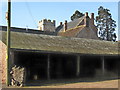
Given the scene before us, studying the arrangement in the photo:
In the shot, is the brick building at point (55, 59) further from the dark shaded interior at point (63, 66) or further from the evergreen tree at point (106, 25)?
the evergreen tree at point (106, 25)

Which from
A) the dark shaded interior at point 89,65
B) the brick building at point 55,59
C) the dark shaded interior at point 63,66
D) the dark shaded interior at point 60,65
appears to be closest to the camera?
the brick building at point 55,59

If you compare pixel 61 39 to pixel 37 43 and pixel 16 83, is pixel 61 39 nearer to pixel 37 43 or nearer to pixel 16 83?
pixel 37 43

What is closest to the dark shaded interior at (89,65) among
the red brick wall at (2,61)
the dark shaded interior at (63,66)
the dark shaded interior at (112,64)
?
the dark shaded interior at (63,66)

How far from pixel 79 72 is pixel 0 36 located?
9056mm

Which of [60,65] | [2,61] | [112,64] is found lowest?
[112,64]

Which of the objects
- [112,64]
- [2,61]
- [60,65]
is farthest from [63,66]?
[112,64]

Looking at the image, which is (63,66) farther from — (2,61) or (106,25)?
(106,25)

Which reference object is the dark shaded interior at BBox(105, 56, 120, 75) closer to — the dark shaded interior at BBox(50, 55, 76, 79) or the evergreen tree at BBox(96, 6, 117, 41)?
the dark shaded interior at BBox(50, 55, 76, 79)

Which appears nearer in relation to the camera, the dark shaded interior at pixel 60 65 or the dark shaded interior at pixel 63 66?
the dark shaded interior at pixel 60 65

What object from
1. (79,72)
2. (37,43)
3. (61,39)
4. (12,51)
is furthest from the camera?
(61,39)

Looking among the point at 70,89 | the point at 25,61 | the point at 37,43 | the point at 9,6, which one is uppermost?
the point at 9,6

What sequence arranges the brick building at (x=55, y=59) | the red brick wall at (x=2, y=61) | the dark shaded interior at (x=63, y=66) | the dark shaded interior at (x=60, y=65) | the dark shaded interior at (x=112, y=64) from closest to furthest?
the red brick wall at (x=2, y=61), the brick building at (x=55, y=59), the dark shaded interior at (x=60, y=65), the dark shaded interior at (x=63, y=66), the dark shaded interior at (x=112, y=64)

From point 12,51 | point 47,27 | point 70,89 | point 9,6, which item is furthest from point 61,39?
point 47,27

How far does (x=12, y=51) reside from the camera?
17641 millimetres
